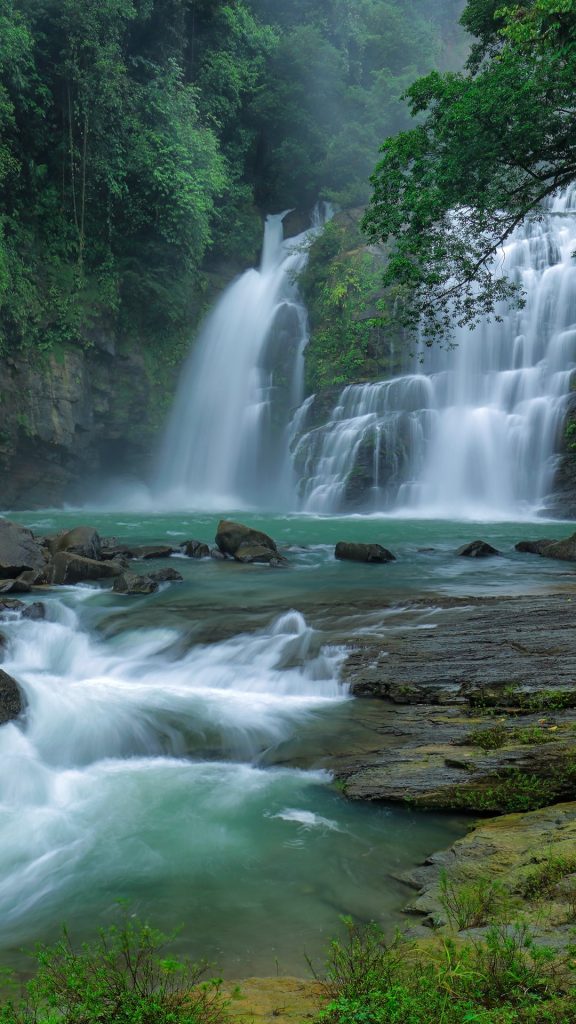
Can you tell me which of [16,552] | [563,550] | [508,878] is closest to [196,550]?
[16,552]

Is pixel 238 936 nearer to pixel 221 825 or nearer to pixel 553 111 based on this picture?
pixel 221 825

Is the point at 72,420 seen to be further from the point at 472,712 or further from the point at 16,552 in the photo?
the point at 472,712

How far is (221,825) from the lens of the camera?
16.8ft

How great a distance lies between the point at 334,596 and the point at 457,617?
2319mm

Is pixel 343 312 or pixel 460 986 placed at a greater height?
pixel 343 312

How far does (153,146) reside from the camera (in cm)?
2297

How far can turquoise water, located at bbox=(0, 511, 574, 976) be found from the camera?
4.14 meters

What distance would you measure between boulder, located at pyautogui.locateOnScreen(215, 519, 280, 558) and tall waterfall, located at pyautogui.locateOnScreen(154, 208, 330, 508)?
12.3 meters

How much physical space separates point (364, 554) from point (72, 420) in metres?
13.9

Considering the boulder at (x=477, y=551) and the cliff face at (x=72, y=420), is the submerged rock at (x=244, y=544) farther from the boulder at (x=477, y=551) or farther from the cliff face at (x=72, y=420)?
the cliff face at (x=72, y=420)

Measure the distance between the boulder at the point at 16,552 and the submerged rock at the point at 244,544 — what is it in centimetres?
362

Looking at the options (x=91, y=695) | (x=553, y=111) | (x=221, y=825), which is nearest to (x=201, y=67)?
(x=553, y=111)

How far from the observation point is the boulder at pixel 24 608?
9594 mm

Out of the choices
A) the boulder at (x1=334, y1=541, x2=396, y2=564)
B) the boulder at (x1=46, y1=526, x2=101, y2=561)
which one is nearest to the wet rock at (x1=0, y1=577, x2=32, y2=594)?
the boulder at (x1=46, y1=526, x2=101, y2=561)
